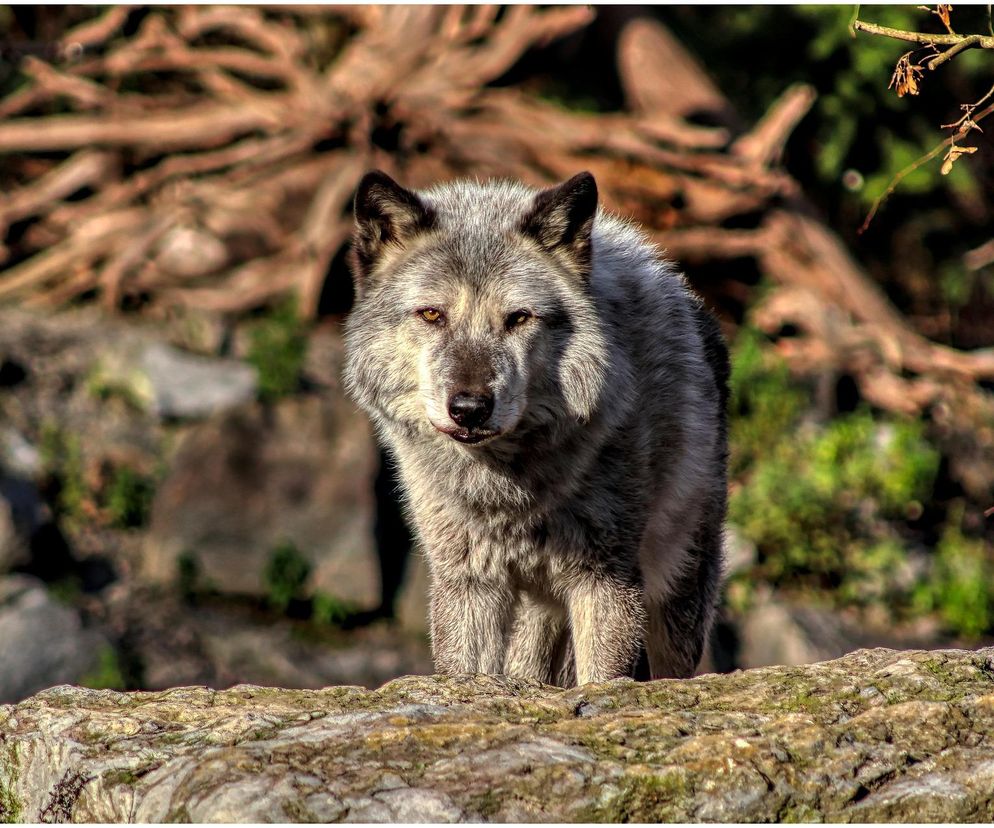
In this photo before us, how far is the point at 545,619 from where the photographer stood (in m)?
5.39

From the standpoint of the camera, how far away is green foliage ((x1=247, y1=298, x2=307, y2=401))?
457 inches

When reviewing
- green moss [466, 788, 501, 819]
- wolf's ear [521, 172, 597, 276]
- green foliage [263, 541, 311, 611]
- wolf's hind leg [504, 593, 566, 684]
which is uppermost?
wolf's ear [521, 172, 597, 276]

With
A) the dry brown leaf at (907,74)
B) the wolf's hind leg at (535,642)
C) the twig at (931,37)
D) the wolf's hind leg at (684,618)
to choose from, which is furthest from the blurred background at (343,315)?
the twig at (931,37)

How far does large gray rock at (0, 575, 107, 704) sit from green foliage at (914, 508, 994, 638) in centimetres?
690

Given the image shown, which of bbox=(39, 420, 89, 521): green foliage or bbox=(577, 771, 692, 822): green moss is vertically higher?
bbox=(577, 771, 692, 822): green moss

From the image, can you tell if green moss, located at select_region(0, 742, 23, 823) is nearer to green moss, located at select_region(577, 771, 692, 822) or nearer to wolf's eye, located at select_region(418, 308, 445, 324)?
green moss, located at select_region(577, 771, 692, 822)

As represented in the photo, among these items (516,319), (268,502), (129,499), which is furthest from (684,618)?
(129,499)

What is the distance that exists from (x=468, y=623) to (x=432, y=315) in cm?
124

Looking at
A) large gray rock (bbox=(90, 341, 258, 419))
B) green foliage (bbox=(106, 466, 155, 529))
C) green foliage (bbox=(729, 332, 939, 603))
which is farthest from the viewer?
large gray rock (bbox=(90, 341, 258, 419))

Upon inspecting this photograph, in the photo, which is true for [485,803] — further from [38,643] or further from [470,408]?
[38,643]

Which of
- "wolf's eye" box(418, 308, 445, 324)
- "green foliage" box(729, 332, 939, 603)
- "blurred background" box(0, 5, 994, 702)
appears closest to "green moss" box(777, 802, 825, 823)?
"wolf's eye" box(418, 308, 445, 324)

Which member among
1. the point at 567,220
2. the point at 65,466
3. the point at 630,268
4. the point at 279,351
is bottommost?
the point at 65,466

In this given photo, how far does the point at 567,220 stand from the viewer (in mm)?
4961

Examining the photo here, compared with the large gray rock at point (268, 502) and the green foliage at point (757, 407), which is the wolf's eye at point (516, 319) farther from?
the green foliage at point (757, 407)
